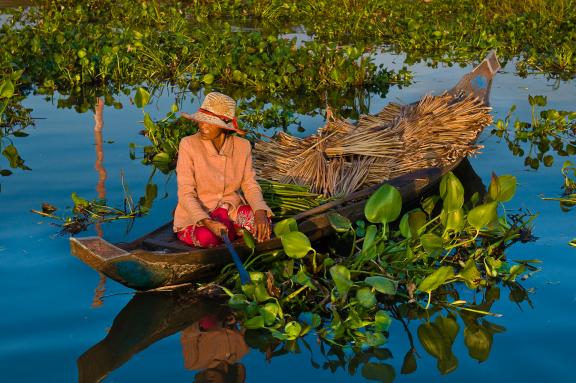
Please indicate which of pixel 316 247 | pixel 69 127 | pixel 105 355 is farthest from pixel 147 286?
pixel 69 127

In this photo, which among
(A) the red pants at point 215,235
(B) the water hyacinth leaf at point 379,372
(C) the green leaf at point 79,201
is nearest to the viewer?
(B) the water hyacinth leaf at point 379,372

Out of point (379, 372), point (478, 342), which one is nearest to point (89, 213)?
point (379, 372)

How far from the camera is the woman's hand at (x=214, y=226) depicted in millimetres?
4961

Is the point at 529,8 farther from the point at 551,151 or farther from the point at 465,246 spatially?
the point at 465,246

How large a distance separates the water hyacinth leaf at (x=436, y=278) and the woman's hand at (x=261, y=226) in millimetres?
985

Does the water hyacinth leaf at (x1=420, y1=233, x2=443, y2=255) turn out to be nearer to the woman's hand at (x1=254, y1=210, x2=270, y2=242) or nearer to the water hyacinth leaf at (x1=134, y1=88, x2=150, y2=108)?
the woman's hand at (x1=254, y1=210, x2=270, y2=242)

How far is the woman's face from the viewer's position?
5.00 m

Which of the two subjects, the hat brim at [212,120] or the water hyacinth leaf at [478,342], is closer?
the water hyacinth leaf at [478,342]

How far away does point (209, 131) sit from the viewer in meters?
5.03

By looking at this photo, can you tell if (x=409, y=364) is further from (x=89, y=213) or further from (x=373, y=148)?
(x=89, y=213)

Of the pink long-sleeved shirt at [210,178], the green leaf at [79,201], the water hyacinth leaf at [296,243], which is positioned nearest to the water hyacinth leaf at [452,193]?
the water hyacinth leaf at [296,243]

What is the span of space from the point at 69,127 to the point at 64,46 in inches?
83.3

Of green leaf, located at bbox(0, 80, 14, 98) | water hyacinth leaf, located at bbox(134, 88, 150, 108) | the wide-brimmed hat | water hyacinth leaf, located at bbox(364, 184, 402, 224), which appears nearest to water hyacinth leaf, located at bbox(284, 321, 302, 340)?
water hyacinth leaf, located at bbox(364, 184, 402, 224)

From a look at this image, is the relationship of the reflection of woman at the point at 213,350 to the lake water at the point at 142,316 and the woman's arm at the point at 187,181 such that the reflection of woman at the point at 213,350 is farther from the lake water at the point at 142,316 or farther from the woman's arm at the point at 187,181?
the woman's arm at the point at 187,181
